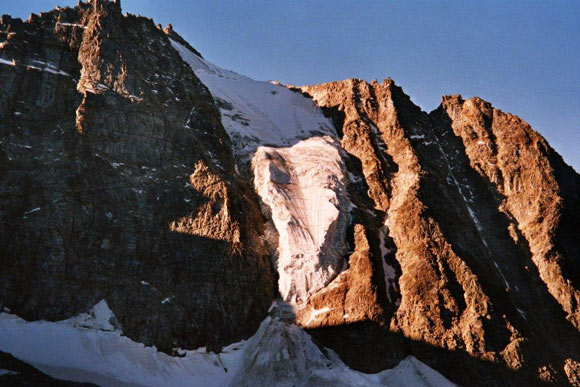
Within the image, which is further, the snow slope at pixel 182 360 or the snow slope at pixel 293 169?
the snow slope at pixel 293 169

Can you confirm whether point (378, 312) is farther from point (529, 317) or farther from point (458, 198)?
point (458, 198)

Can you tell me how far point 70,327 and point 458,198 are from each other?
41.3 meters

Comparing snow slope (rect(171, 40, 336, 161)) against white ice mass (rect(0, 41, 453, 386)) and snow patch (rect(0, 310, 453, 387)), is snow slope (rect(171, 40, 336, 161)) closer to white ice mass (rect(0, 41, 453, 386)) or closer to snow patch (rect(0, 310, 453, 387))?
white ice mass (rect(0, 41, 453, 386))

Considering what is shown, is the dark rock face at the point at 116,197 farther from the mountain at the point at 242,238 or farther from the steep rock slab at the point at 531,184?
the steep rock slab at the point at 531,184

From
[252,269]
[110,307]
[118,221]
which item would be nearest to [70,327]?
[110,307]

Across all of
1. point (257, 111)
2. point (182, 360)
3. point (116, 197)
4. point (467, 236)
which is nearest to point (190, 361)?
point (182, 360)

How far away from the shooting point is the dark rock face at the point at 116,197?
52938 millimetres

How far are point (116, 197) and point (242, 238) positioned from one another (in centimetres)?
1164

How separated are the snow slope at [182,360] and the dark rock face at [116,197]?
1172mm

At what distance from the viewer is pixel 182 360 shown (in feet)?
171

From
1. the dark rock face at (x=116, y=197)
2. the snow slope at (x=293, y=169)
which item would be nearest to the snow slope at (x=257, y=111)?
the snow slope at (x=293, y=169)

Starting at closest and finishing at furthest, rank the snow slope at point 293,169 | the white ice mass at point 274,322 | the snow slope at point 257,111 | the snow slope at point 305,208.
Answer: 1. the white ice mass at point 274,322
2. the snow slope at point 305,208
3. the snow slope at point 293,169
4. the snow slope at point 257,111

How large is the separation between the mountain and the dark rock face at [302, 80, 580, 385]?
22cm

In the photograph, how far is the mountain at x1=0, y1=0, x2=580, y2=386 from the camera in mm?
52156
